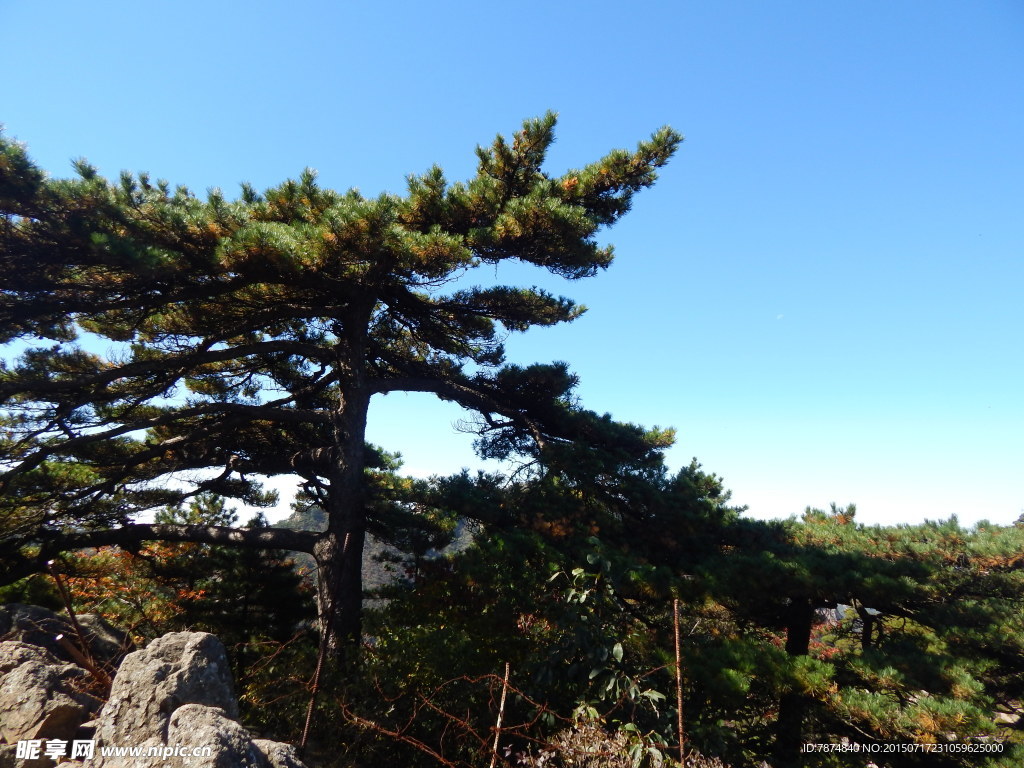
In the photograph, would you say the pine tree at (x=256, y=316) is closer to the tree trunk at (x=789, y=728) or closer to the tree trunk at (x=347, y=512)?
the tree trunk at (x=347, y=512)

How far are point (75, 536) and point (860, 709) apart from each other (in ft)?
28.5

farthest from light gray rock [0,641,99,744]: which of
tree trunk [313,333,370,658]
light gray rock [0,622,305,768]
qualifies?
tree trunk [313,333,370,658]

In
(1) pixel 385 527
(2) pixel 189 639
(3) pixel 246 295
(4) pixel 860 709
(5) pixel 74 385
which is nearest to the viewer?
(2) pixel 189 639

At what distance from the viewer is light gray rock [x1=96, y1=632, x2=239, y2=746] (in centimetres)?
315

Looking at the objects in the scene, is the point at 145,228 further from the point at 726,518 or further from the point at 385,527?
the point at 726,518

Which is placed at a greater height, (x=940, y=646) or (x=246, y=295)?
(x=246, y=295)

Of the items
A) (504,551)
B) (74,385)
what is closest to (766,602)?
(504,551)

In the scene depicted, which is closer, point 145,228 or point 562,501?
point 145,228

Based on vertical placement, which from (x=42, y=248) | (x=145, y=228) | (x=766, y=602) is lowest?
(x=766, y=602)

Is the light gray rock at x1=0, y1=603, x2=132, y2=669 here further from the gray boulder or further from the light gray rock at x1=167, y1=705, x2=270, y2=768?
the light gray rock at x1=167, y1=705, x2=270, y2=768

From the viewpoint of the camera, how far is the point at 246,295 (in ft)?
24.4

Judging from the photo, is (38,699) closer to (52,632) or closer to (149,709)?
(149,709)

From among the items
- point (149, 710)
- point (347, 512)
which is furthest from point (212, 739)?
point (347, 512)

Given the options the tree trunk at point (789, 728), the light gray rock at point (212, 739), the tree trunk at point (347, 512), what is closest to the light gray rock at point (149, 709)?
the light gray rock at point (212, 739)
